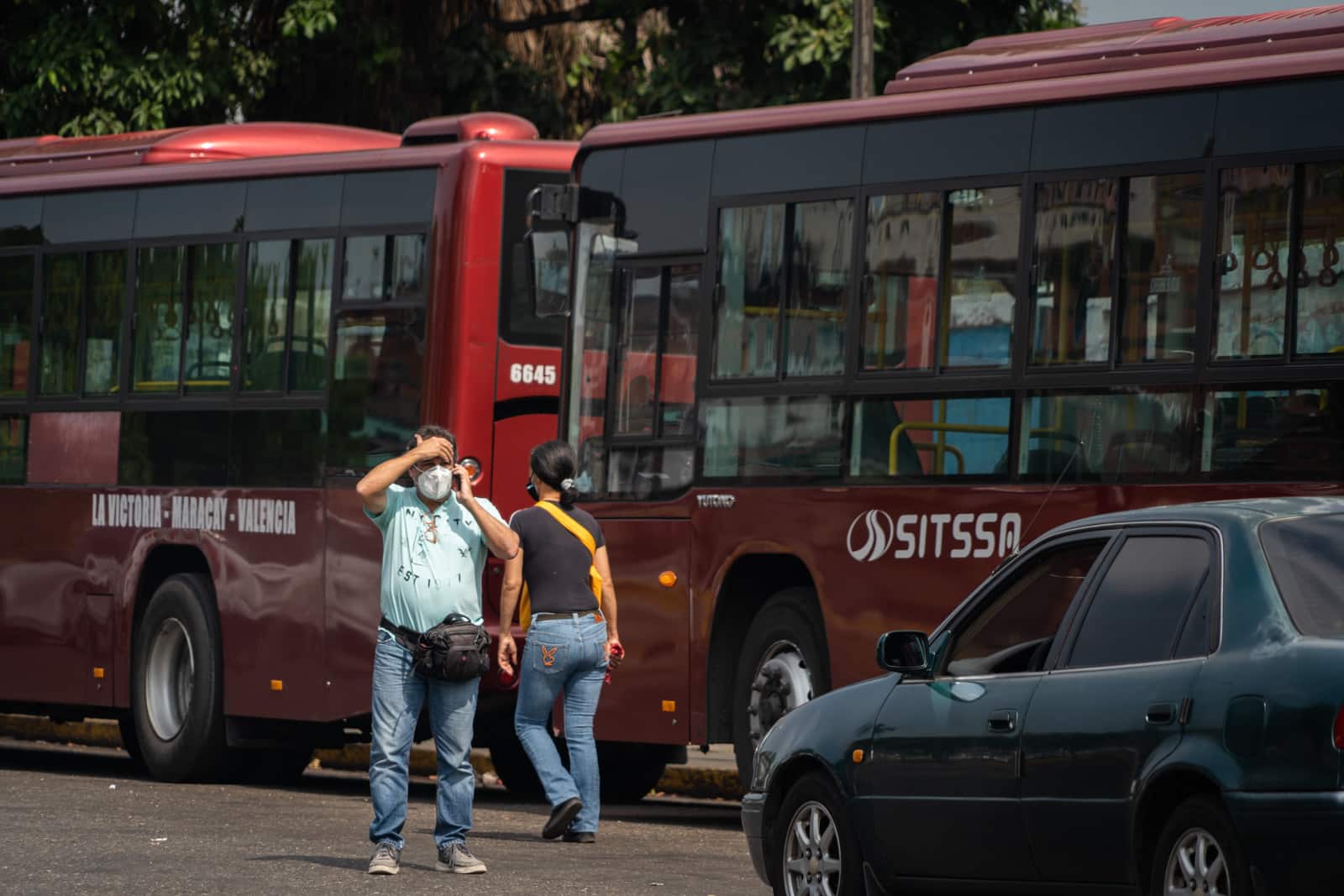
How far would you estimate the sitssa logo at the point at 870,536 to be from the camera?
13125 millimetres

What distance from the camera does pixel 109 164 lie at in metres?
18.2

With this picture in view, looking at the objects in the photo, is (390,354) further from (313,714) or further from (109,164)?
(109,164)

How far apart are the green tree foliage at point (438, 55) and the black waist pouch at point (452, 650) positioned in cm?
1139

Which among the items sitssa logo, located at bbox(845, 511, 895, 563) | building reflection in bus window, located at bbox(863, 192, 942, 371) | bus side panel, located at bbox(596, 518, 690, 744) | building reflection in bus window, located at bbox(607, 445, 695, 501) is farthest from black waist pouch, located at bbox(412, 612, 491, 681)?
building reflection in bus window, located at bbox(607, 445, 695, 501)

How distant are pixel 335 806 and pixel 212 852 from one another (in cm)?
349

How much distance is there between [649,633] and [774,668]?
948 mm

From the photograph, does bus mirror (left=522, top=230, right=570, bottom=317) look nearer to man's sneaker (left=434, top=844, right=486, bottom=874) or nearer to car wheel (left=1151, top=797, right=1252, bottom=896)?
man's sneaker (left=434, top=844, right=486, bottom=874)

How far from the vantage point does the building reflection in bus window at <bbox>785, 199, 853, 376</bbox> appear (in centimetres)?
1352

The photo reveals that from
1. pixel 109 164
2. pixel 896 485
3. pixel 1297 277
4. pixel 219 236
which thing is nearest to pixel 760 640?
pixel 896 485

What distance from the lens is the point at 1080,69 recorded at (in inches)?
516

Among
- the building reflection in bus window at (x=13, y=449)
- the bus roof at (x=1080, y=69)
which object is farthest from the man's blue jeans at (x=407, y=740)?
the building reflection in bus window at (x=13, y=449)

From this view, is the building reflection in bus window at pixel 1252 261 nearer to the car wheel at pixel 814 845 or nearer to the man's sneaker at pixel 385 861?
the car wheel at pixel 814 845

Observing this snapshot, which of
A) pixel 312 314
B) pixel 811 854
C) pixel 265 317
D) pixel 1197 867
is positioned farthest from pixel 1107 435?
pixel 265 317

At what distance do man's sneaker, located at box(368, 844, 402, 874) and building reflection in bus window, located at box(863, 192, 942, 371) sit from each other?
12.1 ft
